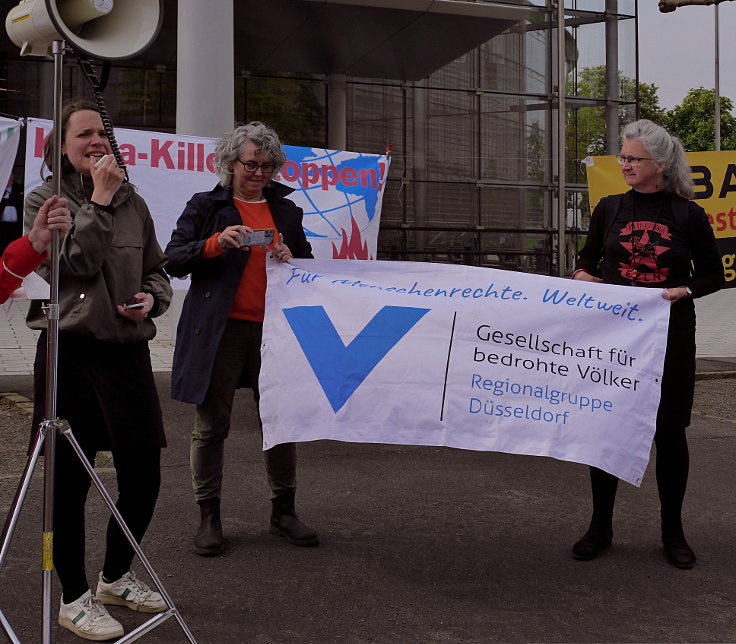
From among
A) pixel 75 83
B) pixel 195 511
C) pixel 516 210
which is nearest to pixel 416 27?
pixel 516 210

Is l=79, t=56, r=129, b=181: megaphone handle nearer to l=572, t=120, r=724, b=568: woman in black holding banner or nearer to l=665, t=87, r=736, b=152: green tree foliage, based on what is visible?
l=572, t=120, r=724, b=568: woman in black holding banner

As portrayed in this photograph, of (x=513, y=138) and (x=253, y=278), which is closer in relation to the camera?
(x=253, y=278)

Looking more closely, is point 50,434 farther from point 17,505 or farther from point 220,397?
point 220,397

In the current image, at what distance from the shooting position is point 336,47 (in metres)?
21.0

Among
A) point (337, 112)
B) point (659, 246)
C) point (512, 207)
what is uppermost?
point (337, 112)

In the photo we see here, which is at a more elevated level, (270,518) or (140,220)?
(140,220)

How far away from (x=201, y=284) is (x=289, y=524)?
1.21 m

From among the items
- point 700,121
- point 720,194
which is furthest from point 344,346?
point 700,121

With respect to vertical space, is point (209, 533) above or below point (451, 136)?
below

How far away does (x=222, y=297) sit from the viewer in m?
4.45

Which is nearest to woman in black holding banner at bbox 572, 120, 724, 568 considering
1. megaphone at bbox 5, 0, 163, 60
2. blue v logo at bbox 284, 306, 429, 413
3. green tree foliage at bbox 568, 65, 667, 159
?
blue v logo at bbox 284, 306, 429, 413

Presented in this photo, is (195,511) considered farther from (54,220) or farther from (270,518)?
(54,220)

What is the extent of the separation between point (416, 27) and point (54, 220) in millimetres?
17806

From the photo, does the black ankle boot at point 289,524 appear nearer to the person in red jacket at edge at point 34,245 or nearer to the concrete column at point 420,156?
the person in red jacket at edge at point 34,245
